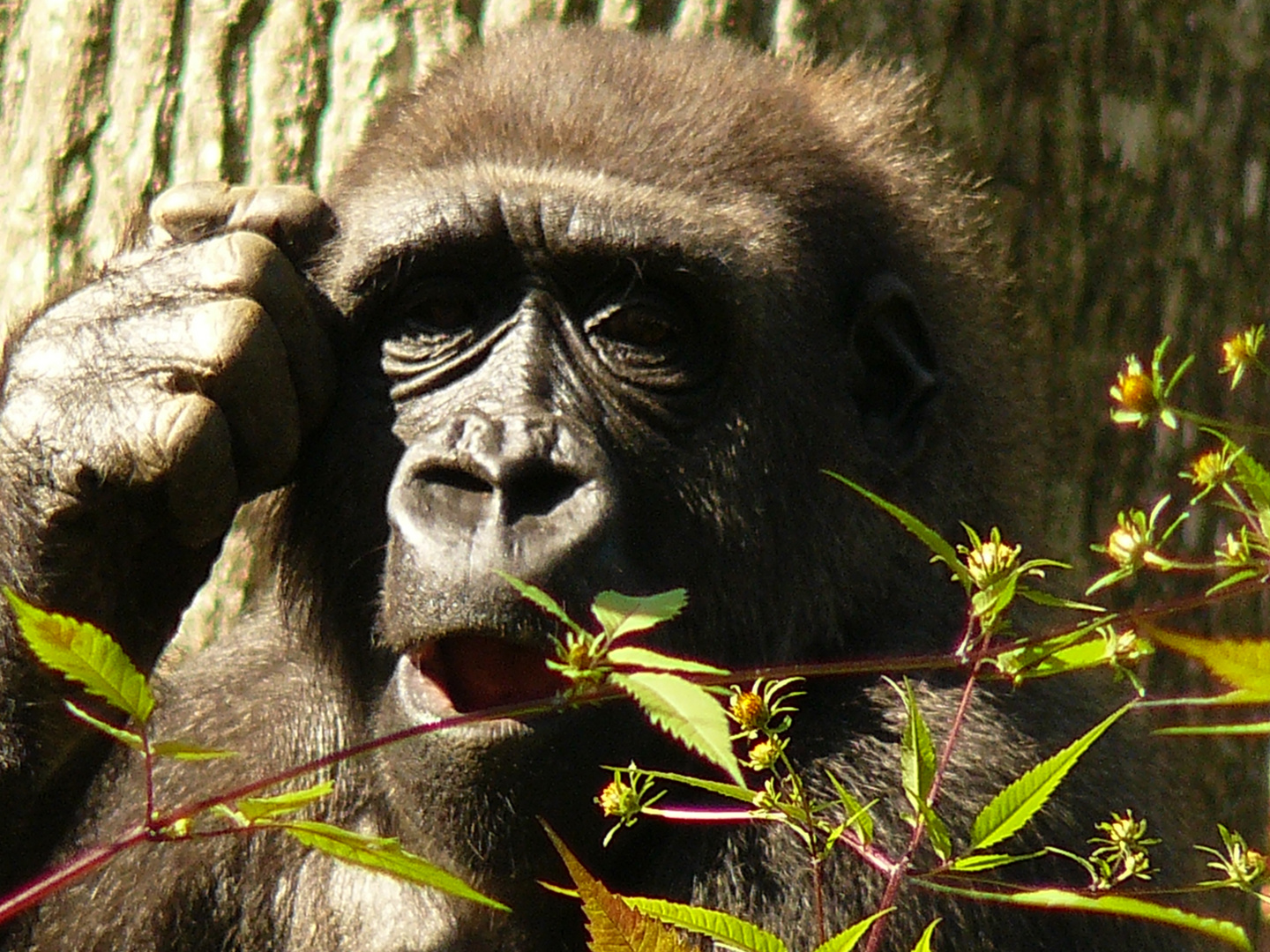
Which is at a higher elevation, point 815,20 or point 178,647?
point 815,20

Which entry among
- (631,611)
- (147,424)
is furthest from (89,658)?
(147,424)

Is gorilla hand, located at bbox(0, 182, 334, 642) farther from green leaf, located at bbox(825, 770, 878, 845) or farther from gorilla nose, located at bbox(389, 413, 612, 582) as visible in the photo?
green leaf, located at bbox(825, 770, 878, 845)

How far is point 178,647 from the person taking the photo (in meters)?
3.94

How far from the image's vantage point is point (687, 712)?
4.15 feet

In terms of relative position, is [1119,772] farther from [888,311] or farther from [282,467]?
[282,467]

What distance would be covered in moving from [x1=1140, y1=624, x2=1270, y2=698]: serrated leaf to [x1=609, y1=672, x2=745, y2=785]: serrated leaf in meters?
0.32

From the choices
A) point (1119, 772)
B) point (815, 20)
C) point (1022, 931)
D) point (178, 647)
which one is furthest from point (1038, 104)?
point (178, 647)

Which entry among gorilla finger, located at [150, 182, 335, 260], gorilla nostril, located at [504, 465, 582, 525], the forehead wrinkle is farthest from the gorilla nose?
gorilla finger, located at [150, 182, 335, 260]

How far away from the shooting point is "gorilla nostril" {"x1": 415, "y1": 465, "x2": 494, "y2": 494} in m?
2.58

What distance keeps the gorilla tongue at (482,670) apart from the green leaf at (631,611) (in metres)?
1.07

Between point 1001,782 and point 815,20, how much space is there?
1799 mm

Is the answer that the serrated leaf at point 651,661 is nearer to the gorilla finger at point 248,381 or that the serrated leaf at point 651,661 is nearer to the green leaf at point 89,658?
the green leaf at point 89,658

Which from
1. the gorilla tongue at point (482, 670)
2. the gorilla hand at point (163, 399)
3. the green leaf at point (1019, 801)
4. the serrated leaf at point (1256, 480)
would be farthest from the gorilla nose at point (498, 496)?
the serrated leaf at point (1256, 480)

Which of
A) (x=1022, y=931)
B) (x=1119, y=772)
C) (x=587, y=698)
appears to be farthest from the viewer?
(x=1119, y=772)
